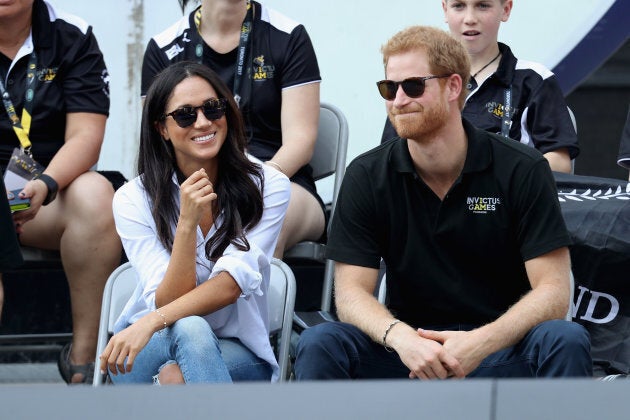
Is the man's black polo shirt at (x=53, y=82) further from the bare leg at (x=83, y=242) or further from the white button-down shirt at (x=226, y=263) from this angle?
the white button-down shirt at (x=226, y=263)

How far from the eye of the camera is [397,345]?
2945 mm

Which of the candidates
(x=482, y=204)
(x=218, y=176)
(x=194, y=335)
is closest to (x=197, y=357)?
(x=194, y=335)

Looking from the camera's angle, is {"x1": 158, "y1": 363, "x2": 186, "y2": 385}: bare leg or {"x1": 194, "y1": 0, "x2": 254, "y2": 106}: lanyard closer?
{"x1": 158, "y1": 363, "x2": 186, "y2": 385}: bare leg

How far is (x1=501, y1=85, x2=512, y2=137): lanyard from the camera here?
13.6 feet

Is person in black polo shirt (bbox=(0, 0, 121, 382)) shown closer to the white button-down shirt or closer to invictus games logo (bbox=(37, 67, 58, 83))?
invictus games logo (bbox=(37, 67, 58, 83))

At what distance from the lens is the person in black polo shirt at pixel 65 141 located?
400cm

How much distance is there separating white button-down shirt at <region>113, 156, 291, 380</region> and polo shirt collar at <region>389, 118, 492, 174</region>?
1.29 feet

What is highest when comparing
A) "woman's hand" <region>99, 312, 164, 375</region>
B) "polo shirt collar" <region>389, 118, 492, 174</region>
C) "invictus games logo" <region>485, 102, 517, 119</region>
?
"invictus games logo" <region>485, 102, 517, 119</region>

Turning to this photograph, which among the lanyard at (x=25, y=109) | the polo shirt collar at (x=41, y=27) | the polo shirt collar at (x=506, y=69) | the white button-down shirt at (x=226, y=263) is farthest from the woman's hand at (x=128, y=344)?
the polo shirt collar at (x=506, y=69)

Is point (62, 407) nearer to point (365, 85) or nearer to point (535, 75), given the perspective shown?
point (535, 75)

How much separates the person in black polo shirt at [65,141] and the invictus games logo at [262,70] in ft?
1.91

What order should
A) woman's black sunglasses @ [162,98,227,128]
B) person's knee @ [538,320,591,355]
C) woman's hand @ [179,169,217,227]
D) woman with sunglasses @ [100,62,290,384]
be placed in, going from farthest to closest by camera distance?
woman's black sunglasses @ [162,98,227,128] < woman's hand @ [179,169,217,227] < woman with sunglasses @ [100,62,290,384] < person's knee @ [538,320,591,355]

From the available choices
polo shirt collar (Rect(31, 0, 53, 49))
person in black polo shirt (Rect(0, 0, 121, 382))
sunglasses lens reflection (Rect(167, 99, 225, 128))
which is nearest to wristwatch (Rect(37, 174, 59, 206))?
person in black polo shirt (Rect(0, 0, 121, 382))

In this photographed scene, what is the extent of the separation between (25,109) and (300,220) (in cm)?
111
